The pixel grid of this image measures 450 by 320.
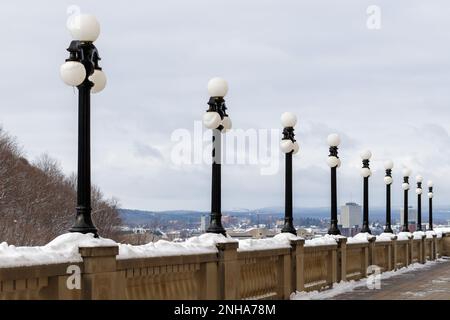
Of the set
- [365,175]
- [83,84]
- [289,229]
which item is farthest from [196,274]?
[365,175]

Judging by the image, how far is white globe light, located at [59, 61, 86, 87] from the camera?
37.3ft

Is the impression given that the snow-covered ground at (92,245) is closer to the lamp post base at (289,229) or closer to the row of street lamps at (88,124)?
the row of street lamps at (88,124)

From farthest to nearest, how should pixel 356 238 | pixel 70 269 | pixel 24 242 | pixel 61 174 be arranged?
1. pixel 61 174
2. pixel 24 242
3. pixel 356 238
4. pixel 70 269

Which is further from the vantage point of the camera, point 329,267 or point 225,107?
point 329,267

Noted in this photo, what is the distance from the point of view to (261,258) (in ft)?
57.3

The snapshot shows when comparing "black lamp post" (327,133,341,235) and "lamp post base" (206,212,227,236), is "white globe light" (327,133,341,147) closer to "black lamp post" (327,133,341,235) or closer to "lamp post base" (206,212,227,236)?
"black lamp post" (327,133,341,235)

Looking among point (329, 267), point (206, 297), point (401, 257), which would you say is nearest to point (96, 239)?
point (206, 297)

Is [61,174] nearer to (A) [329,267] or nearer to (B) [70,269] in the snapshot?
(A) [329,267]

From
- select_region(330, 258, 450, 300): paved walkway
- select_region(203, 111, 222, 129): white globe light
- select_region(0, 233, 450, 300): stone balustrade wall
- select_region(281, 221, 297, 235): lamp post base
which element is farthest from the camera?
select_region(281, 221, 297, 235): lamp post base

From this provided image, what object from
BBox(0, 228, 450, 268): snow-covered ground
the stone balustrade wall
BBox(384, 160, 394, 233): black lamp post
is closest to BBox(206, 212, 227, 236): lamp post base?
BBox(0, 228, 450, 268): snow-covered ground

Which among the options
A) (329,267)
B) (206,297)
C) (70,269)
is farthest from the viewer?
(329,267)

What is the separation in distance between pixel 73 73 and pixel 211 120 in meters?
5.02
